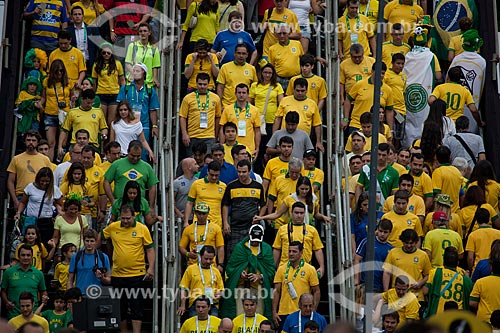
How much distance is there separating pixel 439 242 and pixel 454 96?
3.91m

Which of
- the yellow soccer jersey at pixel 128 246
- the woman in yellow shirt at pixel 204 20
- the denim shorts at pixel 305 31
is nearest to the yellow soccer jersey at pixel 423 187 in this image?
the yellow soccer jersey at pixel 128 246

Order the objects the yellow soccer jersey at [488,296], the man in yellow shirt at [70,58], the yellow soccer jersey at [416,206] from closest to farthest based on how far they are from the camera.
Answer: the yellow soccer jersey at [488,296] → the yellow soccer jersey at [416,206] → the man in yellow shirt at [70,58]

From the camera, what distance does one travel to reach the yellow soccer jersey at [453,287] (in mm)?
17688

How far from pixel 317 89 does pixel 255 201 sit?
2978 mm

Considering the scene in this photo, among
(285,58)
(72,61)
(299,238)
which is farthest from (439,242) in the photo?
(72,61)

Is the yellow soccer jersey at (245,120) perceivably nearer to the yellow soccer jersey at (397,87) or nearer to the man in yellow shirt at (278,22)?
the man in yellow shirt at (278,22)

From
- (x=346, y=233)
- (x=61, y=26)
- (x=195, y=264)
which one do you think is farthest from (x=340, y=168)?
(x=61, y=26)

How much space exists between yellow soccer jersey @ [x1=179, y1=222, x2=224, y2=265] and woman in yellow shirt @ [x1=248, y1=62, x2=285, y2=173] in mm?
2542

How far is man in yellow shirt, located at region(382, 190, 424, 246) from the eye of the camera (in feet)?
60.8

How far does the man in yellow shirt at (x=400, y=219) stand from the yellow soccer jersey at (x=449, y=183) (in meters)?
1.04

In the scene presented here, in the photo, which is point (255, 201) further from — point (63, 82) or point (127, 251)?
point (63, 82)

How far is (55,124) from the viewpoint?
69.6 feet

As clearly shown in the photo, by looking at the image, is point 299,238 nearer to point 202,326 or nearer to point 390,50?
point 202,326

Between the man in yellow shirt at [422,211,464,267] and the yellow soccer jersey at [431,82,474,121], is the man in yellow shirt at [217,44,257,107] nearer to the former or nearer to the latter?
the yellow soccer jersey at [431,82,474,121]
